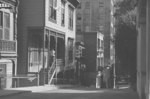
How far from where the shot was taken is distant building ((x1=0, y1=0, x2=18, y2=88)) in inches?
914

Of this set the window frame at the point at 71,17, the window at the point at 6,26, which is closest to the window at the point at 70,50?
the window frame at the point at 71,17

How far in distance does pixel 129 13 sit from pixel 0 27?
43.3 feet

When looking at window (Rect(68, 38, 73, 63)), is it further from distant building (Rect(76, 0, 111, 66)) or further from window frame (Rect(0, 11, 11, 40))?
distant building (Rect(76, 0, 111, 66))

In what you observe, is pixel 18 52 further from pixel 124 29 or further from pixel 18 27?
pixel 124 29

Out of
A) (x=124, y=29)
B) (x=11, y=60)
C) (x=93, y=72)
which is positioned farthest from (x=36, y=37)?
(x=93, y=72)

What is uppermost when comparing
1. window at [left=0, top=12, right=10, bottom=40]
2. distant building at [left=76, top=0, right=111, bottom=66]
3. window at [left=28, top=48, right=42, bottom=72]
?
distant building at [left=76, top=0, right=111, bottom=66]

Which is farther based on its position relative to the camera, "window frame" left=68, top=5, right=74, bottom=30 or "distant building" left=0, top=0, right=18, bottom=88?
"window frame" left=68, top=5, right=74, bottom=30

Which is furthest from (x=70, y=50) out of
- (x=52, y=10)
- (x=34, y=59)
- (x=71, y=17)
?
(x=34, y=59)

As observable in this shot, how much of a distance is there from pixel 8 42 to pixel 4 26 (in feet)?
4.07

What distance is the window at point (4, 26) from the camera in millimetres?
23641

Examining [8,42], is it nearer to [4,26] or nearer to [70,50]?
[4,26]

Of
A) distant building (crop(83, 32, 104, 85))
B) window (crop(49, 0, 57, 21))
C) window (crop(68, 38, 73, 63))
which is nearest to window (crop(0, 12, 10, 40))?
window (crop(49, 0, 57, 21))

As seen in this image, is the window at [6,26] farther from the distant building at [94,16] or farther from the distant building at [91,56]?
the distant building at [94,16]

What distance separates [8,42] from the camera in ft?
78.1
